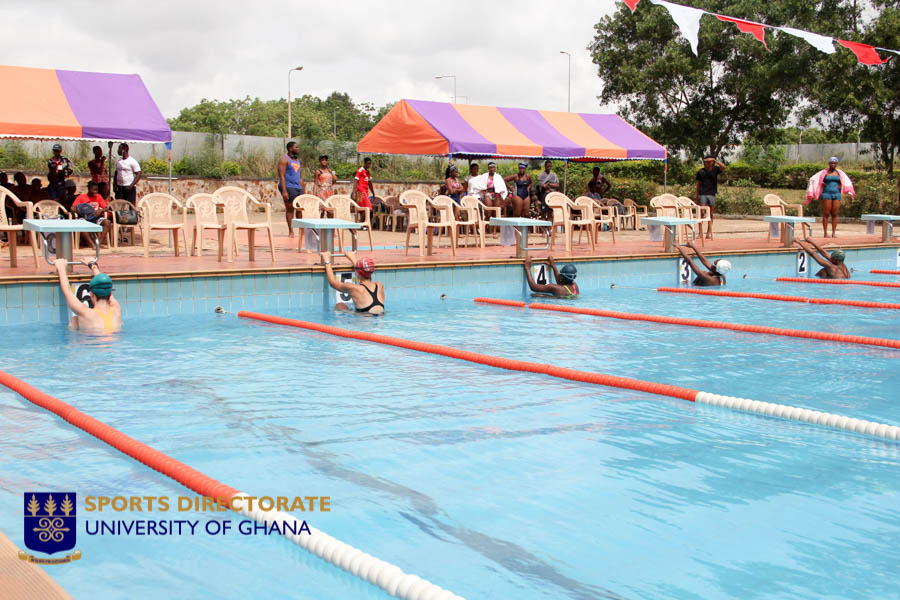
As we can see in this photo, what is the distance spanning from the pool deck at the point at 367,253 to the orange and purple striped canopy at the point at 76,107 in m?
1.50

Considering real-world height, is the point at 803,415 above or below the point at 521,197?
below

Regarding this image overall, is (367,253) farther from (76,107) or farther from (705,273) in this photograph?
(705,273)

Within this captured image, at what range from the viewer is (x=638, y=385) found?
5836 mm

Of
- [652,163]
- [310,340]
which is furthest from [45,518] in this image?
[652,163]

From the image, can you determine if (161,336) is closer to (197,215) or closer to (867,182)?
(197,215)

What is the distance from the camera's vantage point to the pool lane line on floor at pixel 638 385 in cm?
486

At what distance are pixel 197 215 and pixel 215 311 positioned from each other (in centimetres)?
236

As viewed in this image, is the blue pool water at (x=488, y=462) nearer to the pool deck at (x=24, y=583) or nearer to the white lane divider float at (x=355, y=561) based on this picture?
the white lane divider float at (x=355, y=561)

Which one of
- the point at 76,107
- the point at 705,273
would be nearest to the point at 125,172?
the point at 76,107

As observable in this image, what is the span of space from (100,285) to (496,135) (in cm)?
971

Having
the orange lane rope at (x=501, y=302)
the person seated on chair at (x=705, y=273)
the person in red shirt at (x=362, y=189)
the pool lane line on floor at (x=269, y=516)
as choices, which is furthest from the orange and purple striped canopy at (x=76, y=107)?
the person seated on chair at (x=705, y=273)

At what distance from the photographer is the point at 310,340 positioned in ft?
25.2

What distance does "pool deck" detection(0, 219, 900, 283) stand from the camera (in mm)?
9180

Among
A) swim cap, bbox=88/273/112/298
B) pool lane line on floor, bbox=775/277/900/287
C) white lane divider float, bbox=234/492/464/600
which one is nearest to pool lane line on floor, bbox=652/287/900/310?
pool lane line on floor, bbox=775/277/900/287
